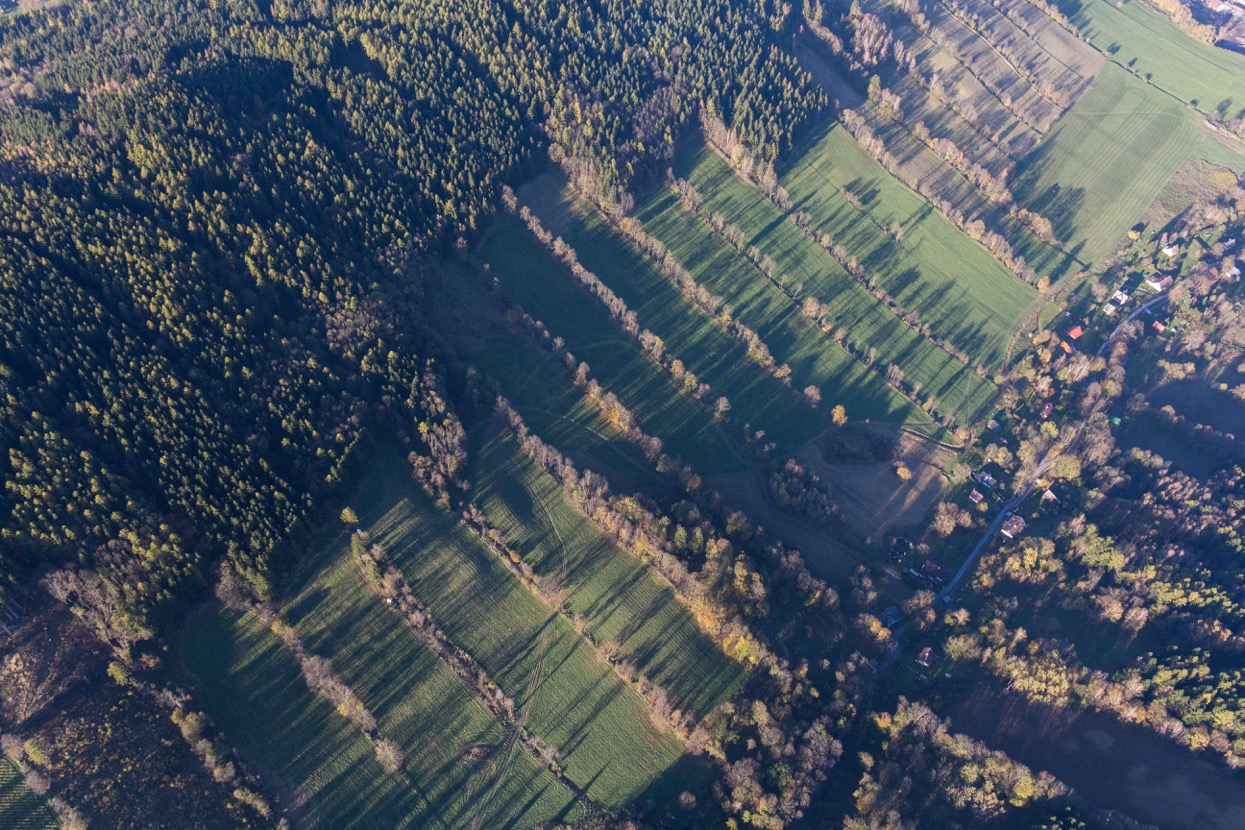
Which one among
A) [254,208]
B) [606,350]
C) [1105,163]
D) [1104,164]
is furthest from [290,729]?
[1105,163]

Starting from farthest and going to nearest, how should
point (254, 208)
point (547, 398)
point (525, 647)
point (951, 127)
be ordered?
point (951, 127) → point (254, 208) → point (547, 398) → point (525, 647)

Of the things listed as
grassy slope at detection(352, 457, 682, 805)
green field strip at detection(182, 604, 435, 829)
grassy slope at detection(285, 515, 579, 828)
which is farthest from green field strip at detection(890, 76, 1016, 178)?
green field strip at detection(182, 604, 435, 829)

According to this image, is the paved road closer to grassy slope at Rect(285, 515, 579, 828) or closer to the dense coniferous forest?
the dense coniferous forest

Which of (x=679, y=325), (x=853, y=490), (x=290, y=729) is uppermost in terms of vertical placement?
(x=679, y=325)

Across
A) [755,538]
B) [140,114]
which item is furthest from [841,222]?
[140,114]

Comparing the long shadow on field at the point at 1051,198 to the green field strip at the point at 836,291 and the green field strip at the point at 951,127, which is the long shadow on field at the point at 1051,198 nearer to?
the green field strip at the point at 951,127

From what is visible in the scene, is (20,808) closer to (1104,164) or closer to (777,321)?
(777,321)

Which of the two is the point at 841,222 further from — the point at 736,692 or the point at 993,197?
the point at 736,692
